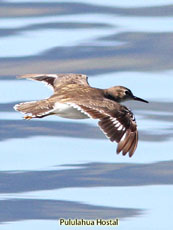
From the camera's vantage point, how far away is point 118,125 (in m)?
13.9

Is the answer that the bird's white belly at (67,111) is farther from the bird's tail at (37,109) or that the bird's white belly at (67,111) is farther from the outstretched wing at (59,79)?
the outstretched wing at (59,79)

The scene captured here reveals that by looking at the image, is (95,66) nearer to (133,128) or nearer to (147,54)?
(147,54)

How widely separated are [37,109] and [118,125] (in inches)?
41.2

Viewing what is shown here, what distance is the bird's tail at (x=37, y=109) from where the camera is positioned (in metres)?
14.3

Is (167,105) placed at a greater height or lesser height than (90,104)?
greater

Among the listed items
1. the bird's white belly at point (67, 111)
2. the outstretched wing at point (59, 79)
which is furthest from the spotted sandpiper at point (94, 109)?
the outstretched wing at point (59, 79)

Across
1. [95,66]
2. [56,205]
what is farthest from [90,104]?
[95,66]

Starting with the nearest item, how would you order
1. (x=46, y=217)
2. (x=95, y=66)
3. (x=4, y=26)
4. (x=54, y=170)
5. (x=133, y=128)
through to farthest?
(x=133, y=128)
(x=46, y=217)
(x=54, y=170)
(x=95, y=66)
(x=4, y=26)

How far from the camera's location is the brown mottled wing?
13688 millimetres

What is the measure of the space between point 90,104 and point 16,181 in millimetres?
2514

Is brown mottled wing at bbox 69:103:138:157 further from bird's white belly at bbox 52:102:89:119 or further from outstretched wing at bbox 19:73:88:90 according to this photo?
outstretched wing at bbox 19:73:88:90

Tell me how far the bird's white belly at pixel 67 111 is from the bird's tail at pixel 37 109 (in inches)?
2.9

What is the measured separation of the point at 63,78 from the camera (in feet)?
52.8

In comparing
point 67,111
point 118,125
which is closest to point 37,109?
point 67,111
